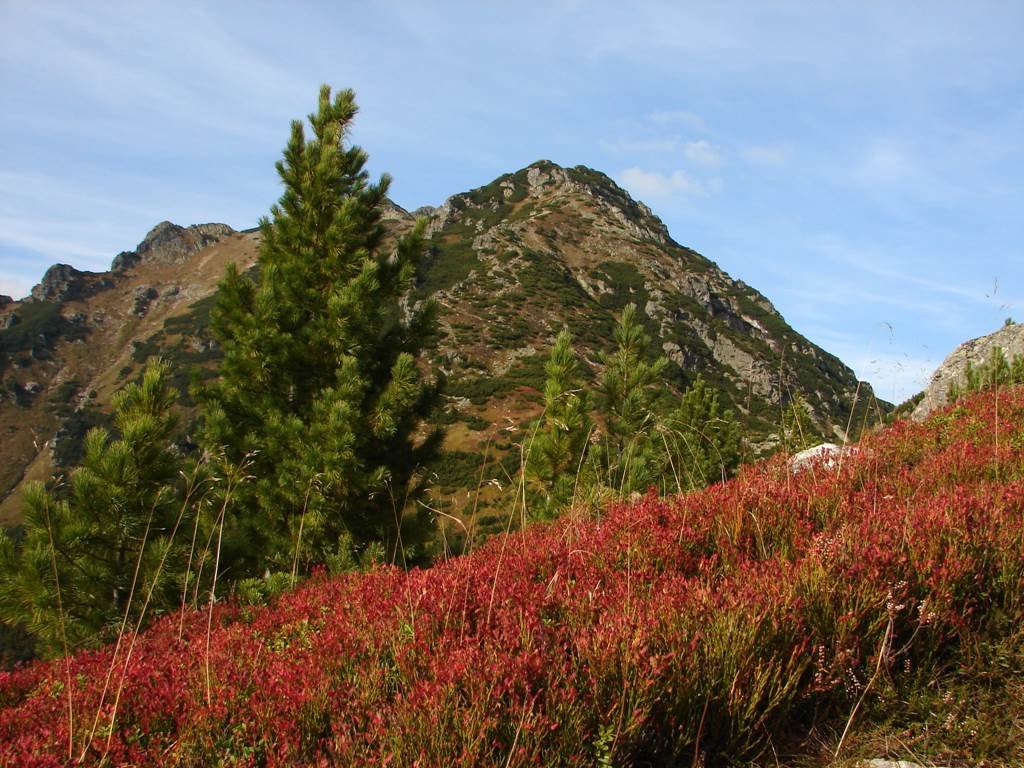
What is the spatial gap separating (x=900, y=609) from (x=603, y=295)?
5912 inches

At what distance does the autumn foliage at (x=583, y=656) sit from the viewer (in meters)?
2.24

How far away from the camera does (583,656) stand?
2.48 metres

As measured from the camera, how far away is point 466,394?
95.1 meters

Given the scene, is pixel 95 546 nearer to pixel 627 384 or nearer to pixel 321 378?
pixel 321 378

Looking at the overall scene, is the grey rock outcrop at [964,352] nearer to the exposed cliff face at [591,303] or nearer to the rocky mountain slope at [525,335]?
the rocky mountain slope at [525,335]

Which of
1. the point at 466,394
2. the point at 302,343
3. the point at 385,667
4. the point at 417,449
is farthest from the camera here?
the point at 466,394

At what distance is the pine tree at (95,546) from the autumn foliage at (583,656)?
3482mm

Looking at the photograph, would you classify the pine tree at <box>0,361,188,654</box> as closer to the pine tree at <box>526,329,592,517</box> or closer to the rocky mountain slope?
the pine tree at <box>526,329,592,517</box>

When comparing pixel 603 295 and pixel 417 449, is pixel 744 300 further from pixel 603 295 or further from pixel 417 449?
pixel 417 449

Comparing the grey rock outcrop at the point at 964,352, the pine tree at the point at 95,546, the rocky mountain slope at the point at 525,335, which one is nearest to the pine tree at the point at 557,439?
the pine tree at the point at 95,546

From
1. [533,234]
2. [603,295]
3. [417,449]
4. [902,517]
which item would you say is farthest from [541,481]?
[533,234]

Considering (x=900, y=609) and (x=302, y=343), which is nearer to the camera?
(x=900, y=609)

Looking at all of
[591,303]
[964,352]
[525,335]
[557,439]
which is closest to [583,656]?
[557,439]

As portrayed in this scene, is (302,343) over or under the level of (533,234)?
under
